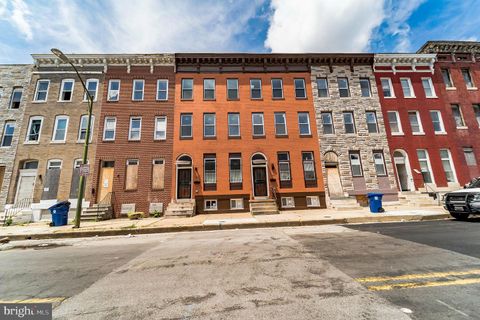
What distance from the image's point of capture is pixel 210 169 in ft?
54.9

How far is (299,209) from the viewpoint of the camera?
16094 mm

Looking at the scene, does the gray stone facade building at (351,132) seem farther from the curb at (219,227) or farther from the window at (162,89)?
the window at (162,89)

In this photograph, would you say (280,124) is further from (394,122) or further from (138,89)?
(138,89)

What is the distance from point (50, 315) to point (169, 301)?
5.32ft

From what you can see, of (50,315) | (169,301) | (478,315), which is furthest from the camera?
(169,301)

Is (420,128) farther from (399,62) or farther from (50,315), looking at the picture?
(50,315)

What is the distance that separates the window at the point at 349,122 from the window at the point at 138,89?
17837mm

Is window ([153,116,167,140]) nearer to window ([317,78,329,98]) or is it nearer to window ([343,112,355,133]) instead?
window ([317,78,329,98])

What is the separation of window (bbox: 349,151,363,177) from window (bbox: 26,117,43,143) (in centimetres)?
2546

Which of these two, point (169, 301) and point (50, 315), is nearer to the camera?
point (50, 315)

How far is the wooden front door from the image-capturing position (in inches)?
642

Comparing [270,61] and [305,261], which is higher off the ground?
[270,61]

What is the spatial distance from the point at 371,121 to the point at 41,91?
28.4 m

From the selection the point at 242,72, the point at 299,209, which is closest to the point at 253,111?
the point at 242,72
